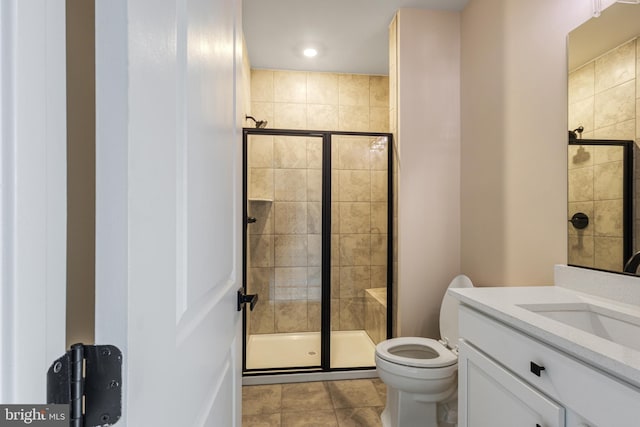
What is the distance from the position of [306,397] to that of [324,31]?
265 centimetres

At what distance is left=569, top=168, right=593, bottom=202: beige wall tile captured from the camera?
1.30m

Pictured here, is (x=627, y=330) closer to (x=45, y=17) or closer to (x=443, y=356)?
(x=443, y=356)

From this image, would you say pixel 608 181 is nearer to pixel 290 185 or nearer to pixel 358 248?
pixel 358 248

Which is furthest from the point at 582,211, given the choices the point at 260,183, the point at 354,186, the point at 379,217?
the point at 260,183

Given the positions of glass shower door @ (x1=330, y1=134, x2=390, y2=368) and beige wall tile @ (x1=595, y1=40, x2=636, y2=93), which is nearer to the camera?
beige wall tile @ (x1=595, y1=40, x2=636, y2=93)

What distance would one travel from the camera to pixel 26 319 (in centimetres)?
24

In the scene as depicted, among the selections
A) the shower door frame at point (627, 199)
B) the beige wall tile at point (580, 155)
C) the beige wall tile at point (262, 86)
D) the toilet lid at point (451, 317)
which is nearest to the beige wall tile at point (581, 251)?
the shower door frame at point (627, 199)

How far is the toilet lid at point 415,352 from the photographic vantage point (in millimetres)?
1641

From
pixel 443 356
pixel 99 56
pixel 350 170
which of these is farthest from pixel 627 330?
pixel 350 170

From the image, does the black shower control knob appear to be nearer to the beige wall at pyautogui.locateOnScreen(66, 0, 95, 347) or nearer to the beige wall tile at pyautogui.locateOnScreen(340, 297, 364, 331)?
the beige wall at pyautogui.locateOnScreen(66, 0, 95, 347)

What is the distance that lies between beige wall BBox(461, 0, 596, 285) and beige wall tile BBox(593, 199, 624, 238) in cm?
14

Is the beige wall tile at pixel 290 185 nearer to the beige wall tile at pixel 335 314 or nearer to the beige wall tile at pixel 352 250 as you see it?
the beige wall tile at pixel 352 250

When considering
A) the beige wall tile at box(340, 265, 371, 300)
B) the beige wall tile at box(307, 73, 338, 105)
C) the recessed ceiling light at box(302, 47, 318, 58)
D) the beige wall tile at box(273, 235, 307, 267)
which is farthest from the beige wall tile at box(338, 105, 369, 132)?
the beige wall tile at box(340, 265, 371, 300)

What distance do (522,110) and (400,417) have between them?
1.71 metres
